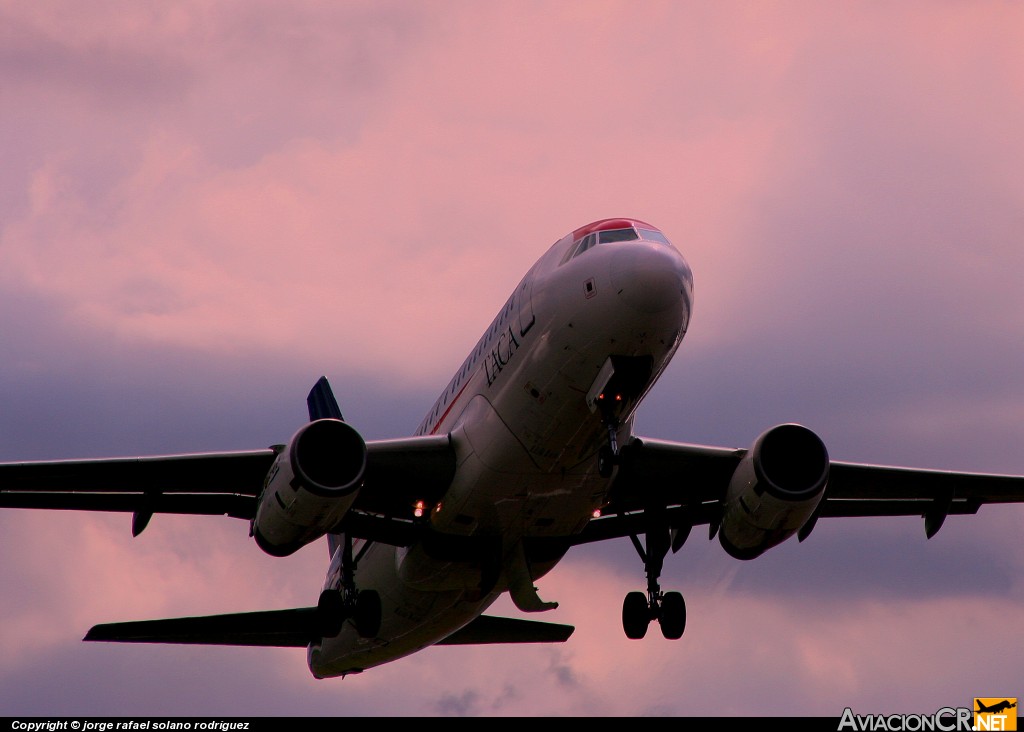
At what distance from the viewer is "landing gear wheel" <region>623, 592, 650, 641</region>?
2769 cm

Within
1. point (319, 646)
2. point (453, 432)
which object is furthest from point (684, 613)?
point (319, 646)

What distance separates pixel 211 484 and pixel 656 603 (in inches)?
361

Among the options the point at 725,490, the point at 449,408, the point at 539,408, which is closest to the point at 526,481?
the point at 539,408

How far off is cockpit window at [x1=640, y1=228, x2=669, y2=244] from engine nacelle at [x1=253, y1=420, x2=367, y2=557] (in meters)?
5.86

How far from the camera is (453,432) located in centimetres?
2448

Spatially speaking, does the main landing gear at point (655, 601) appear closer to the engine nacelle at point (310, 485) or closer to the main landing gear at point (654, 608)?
the main landing gear at point (654, 608)

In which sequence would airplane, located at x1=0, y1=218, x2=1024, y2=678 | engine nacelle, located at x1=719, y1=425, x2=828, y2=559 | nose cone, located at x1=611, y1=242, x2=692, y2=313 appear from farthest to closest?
engine nacelle, located at x1=719, y1=425, x2=828, y2=559 < airplane, located at x1=0, y1=218, x2=1024, y2=678 < nose cone, located at x1=611, y1=242, x2=692, y2=313

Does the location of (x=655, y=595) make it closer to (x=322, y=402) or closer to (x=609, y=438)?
(x=609, y=438)

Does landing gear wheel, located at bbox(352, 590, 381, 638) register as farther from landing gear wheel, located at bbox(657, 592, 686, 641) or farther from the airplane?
landing gear wheel, located at bbox(657, 592, 686, 641)

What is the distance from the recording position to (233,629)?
3178cm

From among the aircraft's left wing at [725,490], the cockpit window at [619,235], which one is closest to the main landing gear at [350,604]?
the aircraft's left wing at [725,490]

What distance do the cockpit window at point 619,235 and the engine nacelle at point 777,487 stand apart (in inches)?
203

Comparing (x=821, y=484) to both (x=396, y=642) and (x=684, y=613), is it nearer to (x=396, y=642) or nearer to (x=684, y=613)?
(x=684, y=613)

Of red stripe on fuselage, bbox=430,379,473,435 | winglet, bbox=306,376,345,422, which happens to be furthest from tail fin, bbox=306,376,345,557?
red stripe on fuselage, bbox=430,379,473,435
